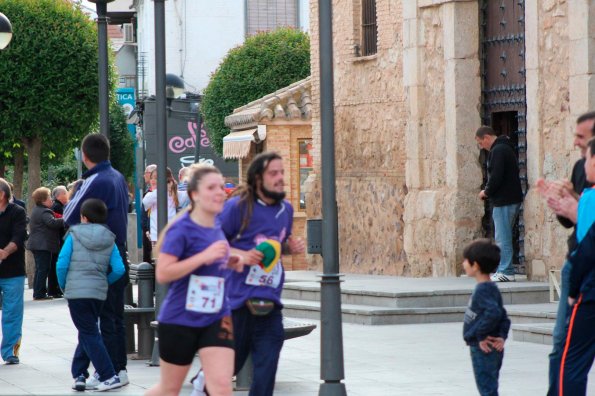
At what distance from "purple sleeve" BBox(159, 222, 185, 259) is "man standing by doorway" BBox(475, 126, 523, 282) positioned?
980 cm

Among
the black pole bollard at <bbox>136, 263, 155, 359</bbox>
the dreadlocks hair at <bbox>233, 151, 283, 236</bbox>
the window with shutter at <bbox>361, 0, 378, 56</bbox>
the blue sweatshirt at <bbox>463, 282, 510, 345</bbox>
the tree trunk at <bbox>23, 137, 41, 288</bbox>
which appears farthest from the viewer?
the tree trunk at <bbox>23, 137, 41, 288</bbox>

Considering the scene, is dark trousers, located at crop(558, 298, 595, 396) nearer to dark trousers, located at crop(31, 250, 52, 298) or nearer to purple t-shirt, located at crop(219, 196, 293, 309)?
purple t-shirt, located at crop(219, 196, 293, 309)

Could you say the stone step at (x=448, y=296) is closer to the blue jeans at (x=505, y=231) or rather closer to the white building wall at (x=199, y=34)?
the blue jeans at (x=505, y=231)

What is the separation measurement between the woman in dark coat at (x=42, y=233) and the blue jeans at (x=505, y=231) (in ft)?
26.5

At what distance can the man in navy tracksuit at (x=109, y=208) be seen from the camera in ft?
37.3

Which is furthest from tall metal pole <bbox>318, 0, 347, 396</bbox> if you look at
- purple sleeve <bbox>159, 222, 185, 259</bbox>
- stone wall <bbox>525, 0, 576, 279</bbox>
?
stone wall <bbox>525, 0, 576, 279</bbox>

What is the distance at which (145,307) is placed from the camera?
13344 millimetres

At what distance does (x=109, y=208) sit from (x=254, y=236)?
3.26m

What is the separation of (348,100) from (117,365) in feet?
38.6

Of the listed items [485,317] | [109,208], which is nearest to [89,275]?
[109,208]

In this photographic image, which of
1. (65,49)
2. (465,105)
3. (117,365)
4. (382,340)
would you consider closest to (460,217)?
(465,105)

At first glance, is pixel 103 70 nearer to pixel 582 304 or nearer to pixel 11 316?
pixel 11 316

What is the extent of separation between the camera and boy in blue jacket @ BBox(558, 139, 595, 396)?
827cm

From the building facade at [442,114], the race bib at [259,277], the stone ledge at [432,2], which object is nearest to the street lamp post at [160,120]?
the race bib at [259,277]
